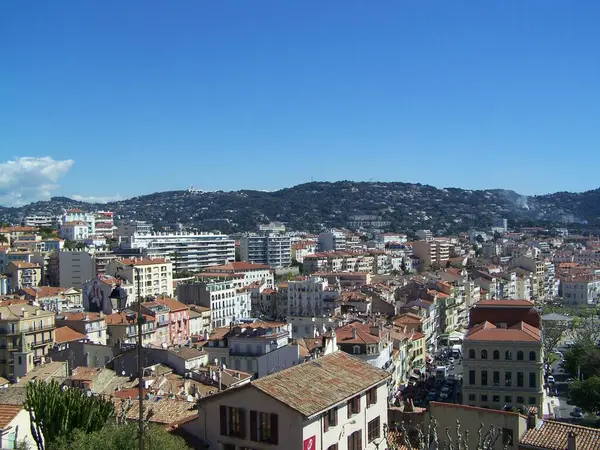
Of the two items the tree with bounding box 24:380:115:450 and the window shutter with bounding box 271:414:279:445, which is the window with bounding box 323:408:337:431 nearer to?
the window shutter with bounding box 271:414:279:445

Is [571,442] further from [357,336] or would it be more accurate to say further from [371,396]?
[357,336]

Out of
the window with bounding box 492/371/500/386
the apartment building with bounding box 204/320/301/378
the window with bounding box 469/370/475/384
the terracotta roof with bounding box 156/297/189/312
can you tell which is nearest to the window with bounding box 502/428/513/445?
the apartment building with bounding box 204/320/301/378

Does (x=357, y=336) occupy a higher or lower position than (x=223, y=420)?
lower

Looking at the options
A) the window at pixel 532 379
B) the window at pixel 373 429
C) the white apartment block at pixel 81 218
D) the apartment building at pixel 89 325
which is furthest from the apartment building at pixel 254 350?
the white apartment block at pixel 81 218

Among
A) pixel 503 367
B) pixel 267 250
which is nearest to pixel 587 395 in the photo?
pixel 503 367

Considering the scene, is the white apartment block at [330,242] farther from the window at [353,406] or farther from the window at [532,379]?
the window at [353,406]

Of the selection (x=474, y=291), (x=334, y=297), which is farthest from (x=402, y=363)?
(x=474, y=291)
